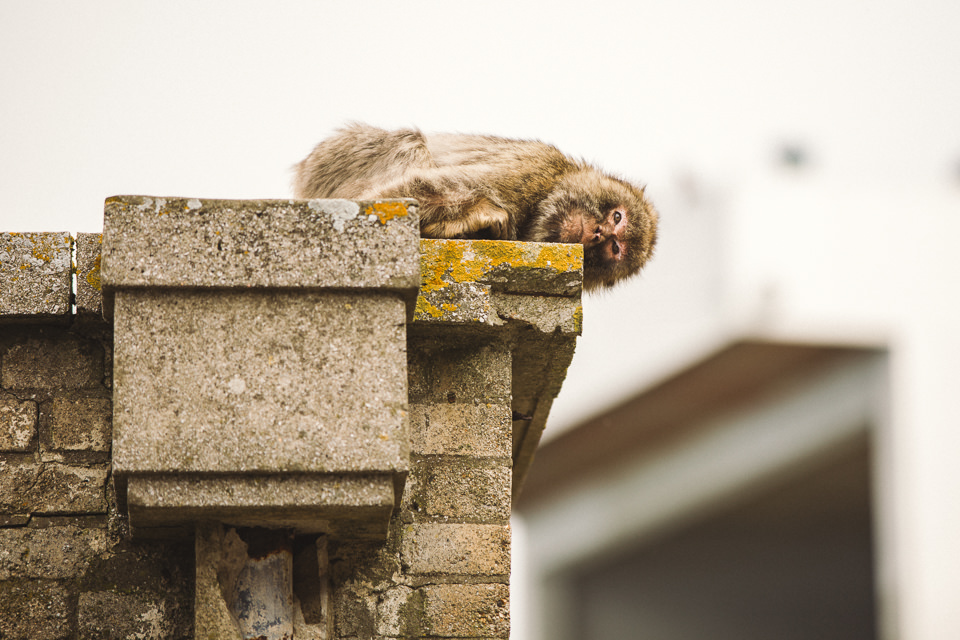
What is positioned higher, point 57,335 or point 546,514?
point 57,335

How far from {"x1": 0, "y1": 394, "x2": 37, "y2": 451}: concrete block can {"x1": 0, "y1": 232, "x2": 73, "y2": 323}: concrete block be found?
0.22m

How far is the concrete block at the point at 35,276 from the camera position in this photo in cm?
274

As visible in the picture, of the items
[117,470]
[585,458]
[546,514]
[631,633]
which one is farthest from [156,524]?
[631,633]

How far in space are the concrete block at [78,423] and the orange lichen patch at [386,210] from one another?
35.8 inches

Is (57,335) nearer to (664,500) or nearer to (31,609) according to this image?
(31,609)

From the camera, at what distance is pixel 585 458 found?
1644 cm

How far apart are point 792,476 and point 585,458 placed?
9.97 feet

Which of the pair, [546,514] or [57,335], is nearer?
[57,335]

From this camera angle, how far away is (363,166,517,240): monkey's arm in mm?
3148

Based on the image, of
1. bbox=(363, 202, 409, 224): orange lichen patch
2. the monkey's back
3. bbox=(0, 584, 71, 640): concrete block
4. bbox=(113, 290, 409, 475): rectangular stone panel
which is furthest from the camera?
the monkey's back

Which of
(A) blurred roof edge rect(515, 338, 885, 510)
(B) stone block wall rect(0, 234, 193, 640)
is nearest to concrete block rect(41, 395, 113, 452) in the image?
(B) stone block wall rect(0, 234, 193, 640)

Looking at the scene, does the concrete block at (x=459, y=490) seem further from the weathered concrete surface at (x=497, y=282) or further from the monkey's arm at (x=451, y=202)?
the monkey's arm at (x=451, y=202)

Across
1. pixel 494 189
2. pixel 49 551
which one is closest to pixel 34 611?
pixel 49 551

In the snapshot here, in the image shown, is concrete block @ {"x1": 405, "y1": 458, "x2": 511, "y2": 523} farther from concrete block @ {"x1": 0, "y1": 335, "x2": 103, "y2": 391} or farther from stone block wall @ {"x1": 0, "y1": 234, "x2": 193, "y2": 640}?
concrete block @ {"x1": 0, "y1": 335, "x2": 103, "y2": 391}
